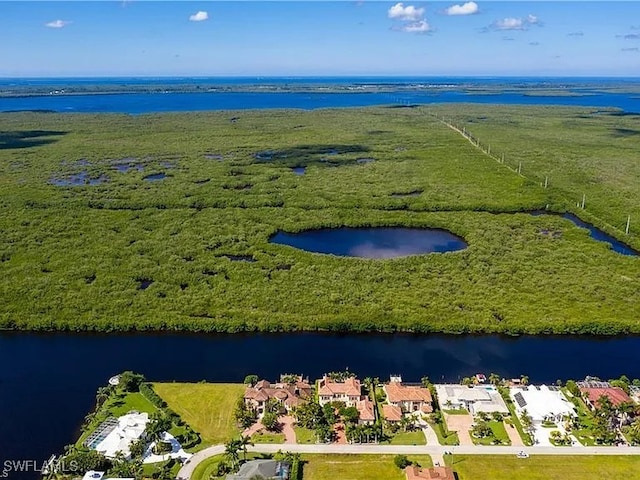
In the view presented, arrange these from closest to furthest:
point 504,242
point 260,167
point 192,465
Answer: point 192,465 < point 504,242 < point 260,167

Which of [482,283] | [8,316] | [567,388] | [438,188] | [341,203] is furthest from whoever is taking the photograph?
[438,188]

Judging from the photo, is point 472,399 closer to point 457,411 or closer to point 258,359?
point 457,411

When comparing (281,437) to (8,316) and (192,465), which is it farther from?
(8,316)

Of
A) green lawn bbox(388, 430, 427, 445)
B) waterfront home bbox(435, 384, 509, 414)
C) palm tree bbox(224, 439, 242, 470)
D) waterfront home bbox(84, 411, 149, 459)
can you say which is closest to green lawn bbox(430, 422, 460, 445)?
green lawn bbox(388, 430, 427, 445)

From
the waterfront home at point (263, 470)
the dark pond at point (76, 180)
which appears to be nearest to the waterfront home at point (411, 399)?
the waterfront home at point (263, 470)

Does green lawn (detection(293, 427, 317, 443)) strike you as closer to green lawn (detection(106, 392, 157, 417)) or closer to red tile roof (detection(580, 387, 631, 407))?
green lawn (detection(106, 392, 157, 417))

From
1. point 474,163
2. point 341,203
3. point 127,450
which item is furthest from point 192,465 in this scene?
point 474,163

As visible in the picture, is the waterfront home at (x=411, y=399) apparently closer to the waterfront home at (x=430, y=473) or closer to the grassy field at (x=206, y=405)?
the waterfront home at (x=430, y=473)
